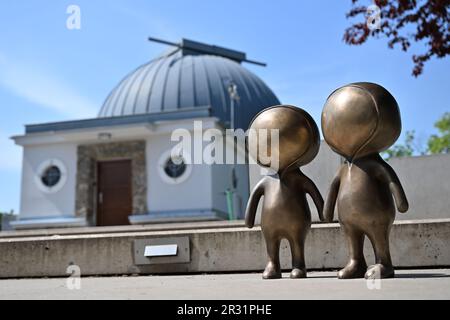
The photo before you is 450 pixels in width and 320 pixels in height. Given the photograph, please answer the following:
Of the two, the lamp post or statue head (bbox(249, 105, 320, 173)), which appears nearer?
statue head (bbox(249, 105, 320, 173))

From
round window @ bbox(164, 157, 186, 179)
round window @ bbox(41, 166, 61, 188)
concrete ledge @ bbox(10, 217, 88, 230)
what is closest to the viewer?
round window @ bbox(164, 157, 186, 179)

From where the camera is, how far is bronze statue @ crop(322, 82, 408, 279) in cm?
320

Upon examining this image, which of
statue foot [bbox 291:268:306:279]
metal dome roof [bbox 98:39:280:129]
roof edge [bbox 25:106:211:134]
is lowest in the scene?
statue foot [bbox 291:268:306:279]

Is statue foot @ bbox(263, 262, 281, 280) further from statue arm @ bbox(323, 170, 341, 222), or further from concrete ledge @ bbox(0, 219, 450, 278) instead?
concrete ledge @ bbox(0, 219, 450, 278)

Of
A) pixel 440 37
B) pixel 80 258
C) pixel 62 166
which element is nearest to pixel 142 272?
pixel 80 258

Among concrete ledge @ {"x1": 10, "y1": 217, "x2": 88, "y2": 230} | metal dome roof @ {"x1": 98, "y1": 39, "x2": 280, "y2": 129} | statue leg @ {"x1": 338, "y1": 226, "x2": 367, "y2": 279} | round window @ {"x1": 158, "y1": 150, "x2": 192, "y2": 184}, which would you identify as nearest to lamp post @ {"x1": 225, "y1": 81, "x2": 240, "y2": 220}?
metal dome roof @ {"x1": 98, "y1": 39, "x2": 280, "y2": 129}

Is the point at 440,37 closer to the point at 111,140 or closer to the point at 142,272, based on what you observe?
the point at 142,272

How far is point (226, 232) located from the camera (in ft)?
15.8

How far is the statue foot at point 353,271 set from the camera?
3.25 metres

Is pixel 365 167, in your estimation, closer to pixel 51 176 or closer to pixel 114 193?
pixel 114 193

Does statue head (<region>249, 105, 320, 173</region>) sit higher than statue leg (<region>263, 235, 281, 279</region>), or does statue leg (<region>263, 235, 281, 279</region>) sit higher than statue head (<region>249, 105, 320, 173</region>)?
statue head (<region>249, 105, 320, 173</region>)

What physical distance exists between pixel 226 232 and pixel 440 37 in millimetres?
3776

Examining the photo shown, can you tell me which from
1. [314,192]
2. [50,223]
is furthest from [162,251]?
[50,223]

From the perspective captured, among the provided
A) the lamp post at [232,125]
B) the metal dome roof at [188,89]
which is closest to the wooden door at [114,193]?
the metal dome roof at [188,89]
